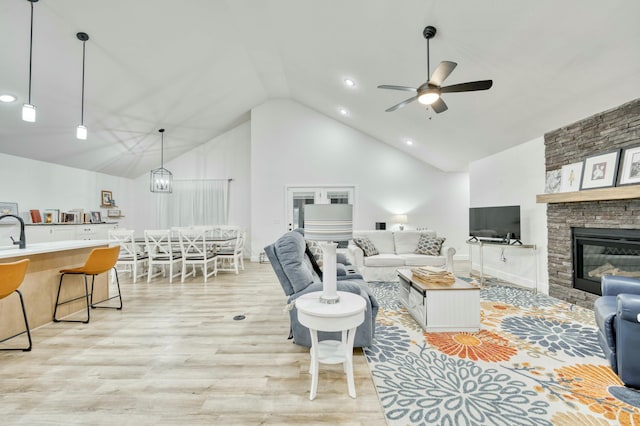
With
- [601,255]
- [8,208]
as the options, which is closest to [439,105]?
[601,255]

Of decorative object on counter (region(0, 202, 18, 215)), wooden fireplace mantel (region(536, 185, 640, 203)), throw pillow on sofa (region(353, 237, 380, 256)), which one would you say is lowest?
throw pillow on sofa (region(353, 237, 380, 256))

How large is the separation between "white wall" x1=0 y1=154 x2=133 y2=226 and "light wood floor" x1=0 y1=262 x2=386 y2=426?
353 cm

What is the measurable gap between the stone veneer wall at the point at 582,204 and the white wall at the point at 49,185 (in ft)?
28.8

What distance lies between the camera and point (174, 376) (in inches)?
79.1

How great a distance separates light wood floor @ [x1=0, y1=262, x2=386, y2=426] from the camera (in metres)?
1.62

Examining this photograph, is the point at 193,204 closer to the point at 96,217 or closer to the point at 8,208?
the point at 96,217

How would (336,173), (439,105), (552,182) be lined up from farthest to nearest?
(336,173) < (552,182) < (439,105)

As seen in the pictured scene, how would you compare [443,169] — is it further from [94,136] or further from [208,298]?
[94,136]

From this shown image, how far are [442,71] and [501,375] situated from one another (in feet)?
8.37

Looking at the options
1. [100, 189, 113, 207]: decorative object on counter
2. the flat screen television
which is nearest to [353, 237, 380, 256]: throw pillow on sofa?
the flat screen television

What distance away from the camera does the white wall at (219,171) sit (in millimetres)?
7641

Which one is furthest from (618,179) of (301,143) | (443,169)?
(301,143)

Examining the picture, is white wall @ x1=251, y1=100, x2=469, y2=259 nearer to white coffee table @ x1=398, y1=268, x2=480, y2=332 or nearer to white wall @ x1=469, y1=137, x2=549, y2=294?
white wall @ x1=469, y1=137, x2=549, y2=294

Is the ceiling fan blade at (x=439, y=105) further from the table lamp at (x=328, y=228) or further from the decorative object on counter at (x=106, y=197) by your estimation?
A: the decorative object on counter at (x=106, y=197)
